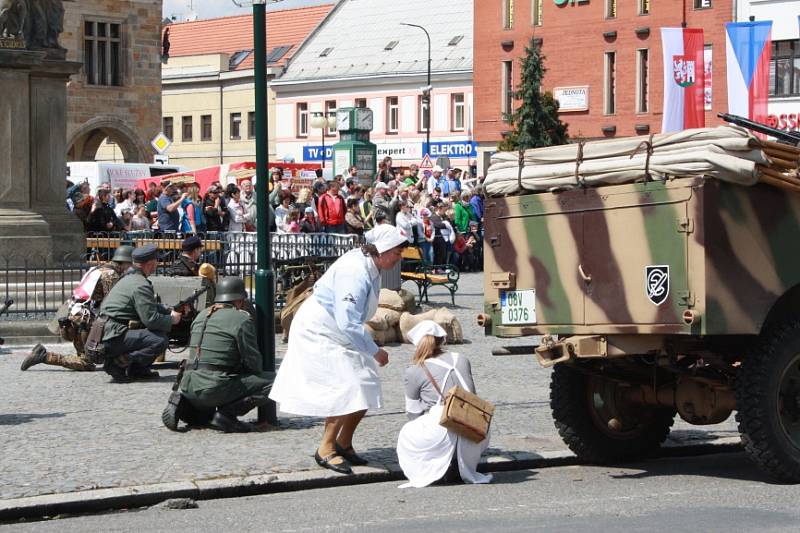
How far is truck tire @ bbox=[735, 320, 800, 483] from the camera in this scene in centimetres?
983

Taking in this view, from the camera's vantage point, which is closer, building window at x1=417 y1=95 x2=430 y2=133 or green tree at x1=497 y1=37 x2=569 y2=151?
green tree at x1=497 y1=37 x2=569 y2=151

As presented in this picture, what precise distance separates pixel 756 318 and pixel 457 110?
70550mm

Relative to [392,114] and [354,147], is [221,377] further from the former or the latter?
[392,114]

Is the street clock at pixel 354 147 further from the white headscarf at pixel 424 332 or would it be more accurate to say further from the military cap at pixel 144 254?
the white headscarf at pixel 424 332

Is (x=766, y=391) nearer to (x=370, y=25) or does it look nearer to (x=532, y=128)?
(x=532, y=128)

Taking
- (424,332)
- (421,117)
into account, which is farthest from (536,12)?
(424,332)

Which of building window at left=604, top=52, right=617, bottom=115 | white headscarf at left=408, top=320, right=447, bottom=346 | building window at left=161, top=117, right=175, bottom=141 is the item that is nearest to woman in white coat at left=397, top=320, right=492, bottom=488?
white headscarf at left=408, top=320, right=447, bottom=346

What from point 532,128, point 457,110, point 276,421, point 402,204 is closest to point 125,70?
point 532,128

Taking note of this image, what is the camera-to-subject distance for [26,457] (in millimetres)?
10844

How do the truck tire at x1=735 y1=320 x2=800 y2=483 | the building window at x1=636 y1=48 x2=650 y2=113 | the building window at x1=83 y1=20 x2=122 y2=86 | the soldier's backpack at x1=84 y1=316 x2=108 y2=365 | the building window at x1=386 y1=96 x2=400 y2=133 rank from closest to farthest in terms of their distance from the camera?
1. the truck tire at x1=735 y1=320 x2=800 y2=483
2. the soldier's backpack at x1=84 y1=316 x2=108 y2=365
3. the building window at x1=83 y1=20 x2=122 y2=86
4. the building window at x1=636 y1=48 x2=650 y2=113
5. the building window at x1=386 y1=96 x2=400 y2=133

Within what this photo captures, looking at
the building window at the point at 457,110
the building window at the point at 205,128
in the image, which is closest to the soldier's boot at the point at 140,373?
the building window at the point at 457,110

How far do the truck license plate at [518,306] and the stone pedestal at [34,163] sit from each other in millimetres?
10026

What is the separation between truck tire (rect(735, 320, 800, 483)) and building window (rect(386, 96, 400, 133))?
237 feet

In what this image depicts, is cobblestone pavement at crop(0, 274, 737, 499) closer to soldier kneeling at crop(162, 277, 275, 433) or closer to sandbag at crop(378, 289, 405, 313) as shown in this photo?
soldier kneeling at crop(162, 277, 275, 433)
